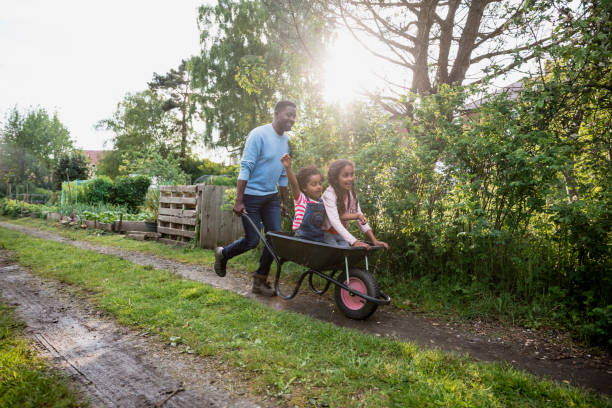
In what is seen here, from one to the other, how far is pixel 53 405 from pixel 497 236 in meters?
3.50

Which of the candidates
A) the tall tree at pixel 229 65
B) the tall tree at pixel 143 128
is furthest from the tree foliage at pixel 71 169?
the tall tree at pixel 229 65

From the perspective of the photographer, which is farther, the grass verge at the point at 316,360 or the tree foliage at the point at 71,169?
the tree foliage at the point at 71,169

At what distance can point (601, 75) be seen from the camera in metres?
3.26

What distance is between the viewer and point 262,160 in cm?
374

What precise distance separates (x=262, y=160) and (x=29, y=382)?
2.53 meters

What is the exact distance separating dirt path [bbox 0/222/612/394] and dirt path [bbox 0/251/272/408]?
4.52ft

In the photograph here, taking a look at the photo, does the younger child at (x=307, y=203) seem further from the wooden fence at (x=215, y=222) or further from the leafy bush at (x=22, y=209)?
the leafy bush at (x=22, y=209)

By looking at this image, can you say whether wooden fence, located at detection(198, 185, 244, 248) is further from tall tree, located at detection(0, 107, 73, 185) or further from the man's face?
tall tree, located at detection(0, 107, 73, 185)

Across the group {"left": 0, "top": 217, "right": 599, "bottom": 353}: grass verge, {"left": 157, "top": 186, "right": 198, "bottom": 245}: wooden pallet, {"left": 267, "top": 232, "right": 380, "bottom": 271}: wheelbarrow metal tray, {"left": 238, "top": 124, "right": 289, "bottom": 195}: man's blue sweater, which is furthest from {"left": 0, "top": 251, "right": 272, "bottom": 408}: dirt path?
{"left": 157, "top": 186, "right": 198, "bottom": 245}: wooden pallet

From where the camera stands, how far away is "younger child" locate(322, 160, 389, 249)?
3350mm

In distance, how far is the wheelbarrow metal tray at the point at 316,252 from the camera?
298cm

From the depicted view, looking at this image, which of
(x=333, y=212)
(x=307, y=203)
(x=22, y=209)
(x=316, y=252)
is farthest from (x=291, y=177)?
(x=22, y=209)

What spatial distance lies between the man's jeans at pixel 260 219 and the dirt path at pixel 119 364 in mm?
1450

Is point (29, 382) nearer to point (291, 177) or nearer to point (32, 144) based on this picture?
point (291, 177)
